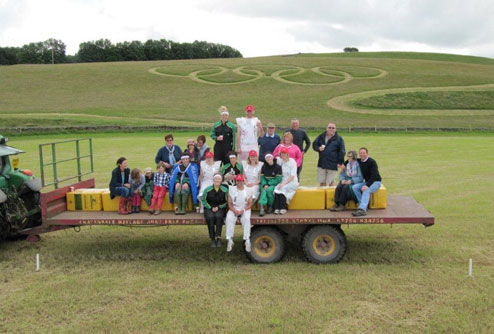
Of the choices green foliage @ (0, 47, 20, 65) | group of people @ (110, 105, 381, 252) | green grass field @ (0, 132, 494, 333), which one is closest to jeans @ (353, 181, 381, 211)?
group of people @ (110, 105, 381, 252)

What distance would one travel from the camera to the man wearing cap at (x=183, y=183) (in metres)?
9.34

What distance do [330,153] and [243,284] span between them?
4833 mm

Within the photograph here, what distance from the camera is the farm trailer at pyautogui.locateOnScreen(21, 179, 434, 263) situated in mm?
8617

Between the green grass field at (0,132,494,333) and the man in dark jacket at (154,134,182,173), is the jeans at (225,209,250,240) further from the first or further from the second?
the man in dark jacket at (154,134,182,173)

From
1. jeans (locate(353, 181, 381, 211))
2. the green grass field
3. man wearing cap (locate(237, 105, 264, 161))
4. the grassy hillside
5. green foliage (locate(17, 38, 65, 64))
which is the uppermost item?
green foliage (locate(17, 38, 65, 64))

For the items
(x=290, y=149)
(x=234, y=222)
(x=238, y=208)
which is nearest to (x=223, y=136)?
(x=290, y=149)

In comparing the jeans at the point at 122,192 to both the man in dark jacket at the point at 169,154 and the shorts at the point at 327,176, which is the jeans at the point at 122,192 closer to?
the man in dark jacket at the point at 169,154

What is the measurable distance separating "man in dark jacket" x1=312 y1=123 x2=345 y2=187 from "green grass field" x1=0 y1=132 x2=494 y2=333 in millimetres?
1488

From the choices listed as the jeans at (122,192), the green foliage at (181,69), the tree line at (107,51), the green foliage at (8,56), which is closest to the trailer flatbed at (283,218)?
the jeans at (122,192)

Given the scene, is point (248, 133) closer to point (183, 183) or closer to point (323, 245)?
point (183, 183)

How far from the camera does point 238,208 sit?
9055 mm

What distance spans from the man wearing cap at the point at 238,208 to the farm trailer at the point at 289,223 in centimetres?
19

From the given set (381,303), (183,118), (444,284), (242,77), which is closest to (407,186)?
(444,284)

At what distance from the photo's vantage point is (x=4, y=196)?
8.88 metres
